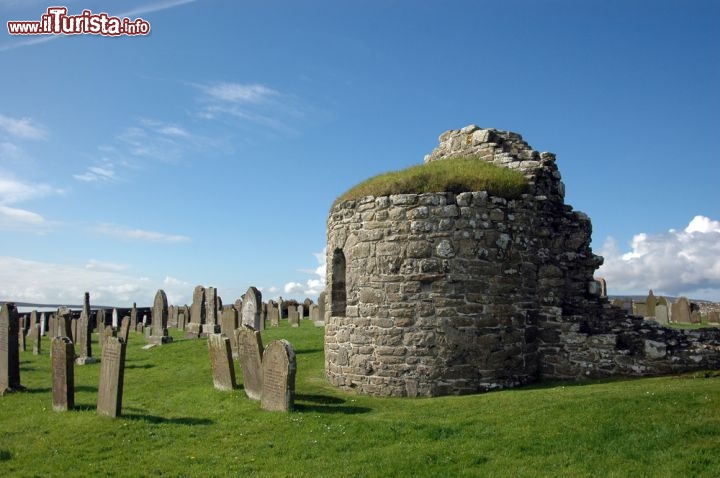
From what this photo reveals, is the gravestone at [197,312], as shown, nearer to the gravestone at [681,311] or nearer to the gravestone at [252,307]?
the gravestone at [252,307]

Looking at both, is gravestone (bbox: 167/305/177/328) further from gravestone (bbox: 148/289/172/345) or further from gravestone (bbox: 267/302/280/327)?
gravestone (bbox: 148/289/172/345)

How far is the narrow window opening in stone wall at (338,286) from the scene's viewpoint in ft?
50.2

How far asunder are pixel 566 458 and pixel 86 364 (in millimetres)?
18628

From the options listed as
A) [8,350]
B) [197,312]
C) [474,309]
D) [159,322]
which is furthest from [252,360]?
[159,322]

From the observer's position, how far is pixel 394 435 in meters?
9.64

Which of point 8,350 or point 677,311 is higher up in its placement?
point 677,311

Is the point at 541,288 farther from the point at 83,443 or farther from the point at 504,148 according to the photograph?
the point at 83,443

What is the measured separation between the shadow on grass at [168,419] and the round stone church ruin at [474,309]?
3773 millimetres

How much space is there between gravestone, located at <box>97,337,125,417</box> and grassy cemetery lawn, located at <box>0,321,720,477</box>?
27 centimetres

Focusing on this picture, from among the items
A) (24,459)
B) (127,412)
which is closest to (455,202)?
(127,412)

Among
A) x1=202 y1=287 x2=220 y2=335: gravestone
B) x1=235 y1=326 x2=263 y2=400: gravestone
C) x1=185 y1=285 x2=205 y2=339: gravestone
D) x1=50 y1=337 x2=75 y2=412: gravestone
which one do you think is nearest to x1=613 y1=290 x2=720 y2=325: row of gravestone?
x1=202 y1=287 x2=220 y2=335: gravestone

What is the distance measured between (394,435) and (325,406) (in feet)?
9.16

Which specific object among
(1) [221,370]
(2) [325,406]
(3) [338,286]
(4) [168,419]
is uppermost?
(3) [338,286]

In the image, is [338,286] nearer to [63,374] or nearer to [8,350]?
[63,374]
